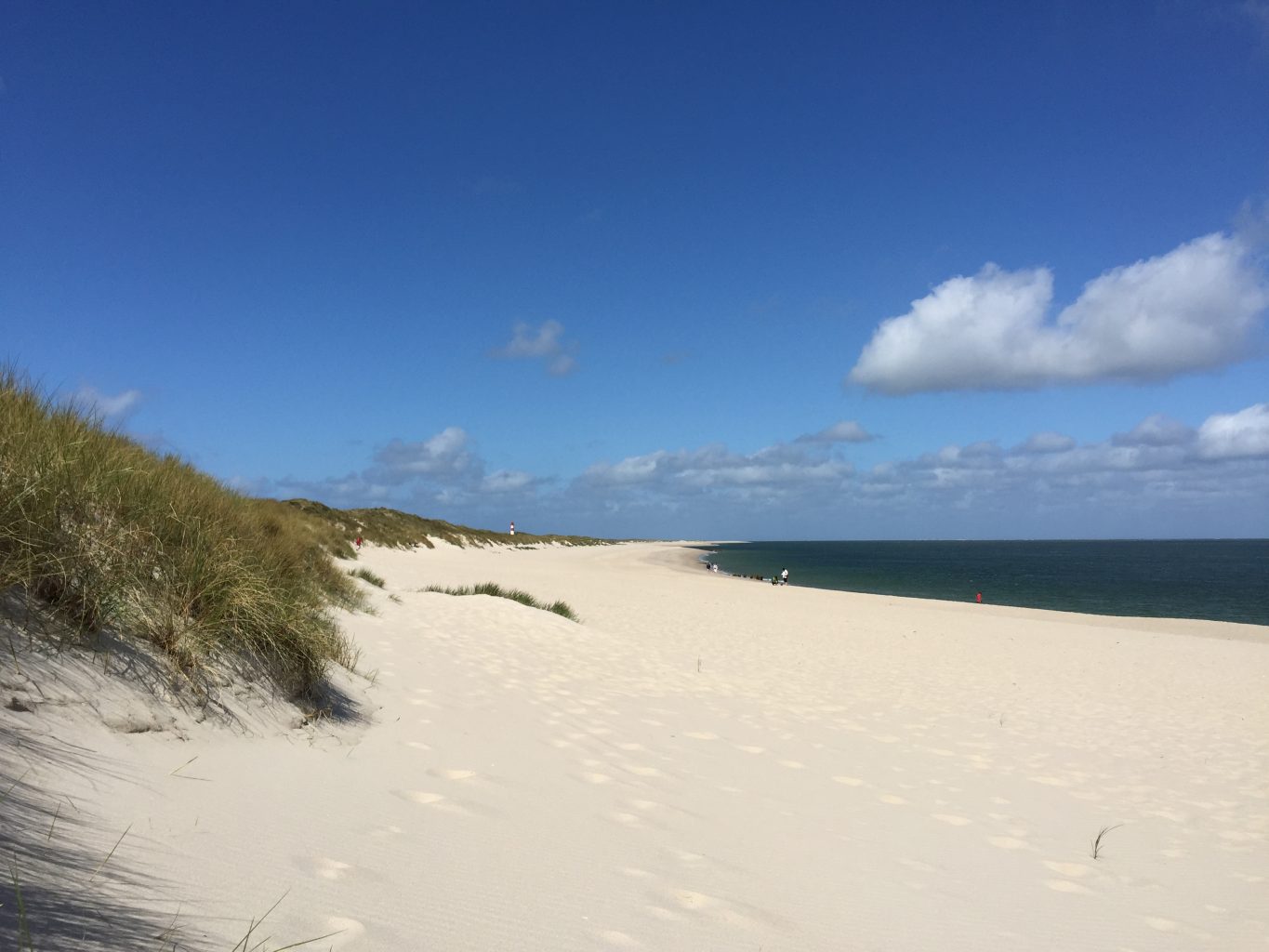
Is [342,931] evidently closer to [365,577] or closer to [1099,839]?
[1099,839]

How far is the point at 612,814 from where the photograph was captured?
375 cm

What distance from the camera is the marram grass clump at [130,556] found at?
326 centimetres

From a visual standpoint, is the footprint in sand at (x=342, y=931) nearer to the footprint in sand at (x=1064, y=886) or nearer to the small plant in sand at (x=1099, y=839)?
the footprint in sand at (x=1064, y=886)

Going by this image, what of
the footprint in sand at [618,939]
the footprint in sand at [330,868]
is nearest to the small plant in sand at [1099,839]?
the footprint in sand at [618,939]

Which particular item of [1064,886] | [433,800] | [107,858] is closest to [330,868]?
[107,858]

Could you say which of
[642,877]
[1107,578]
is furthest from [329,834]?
[1107,578]

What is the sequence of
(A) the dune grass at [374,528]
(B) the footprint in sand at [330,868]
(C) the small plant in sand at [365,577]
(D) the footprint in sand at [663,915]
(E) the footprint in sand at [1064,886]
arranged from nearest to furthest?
1. (B) the footprint in sand at [330,868]
2. (D) the footprint in sand at [663,915]
3. (E) the footprint in sand at [1064,886]
4. (C) the small plant in sand at [365,577]
5. (A) the dune grass at [374,528]

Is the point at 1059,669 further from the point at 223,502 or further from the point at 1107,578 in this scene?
the point at 1107,578

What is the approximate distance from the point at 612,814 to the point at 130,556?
303 centimetres

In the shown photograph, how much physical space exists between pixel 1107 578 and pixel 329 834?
67005 mm

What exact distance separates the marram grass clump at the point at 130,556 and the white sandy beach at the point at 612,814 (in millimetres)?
456

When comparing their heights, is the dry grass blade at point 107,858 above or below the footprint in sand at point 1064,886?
above

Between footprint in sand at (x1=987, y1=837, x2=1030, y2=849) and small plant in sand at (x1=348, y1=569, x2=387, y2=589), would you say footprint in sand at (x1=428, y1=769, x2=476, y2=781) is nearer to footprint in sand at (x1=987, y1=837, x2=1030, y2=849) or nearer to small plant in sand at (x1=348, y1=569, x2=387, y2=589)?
footprint in sand at (x1=987, y1=837, x2=1030, y2=849)

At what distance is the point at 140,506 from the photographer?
438cm
